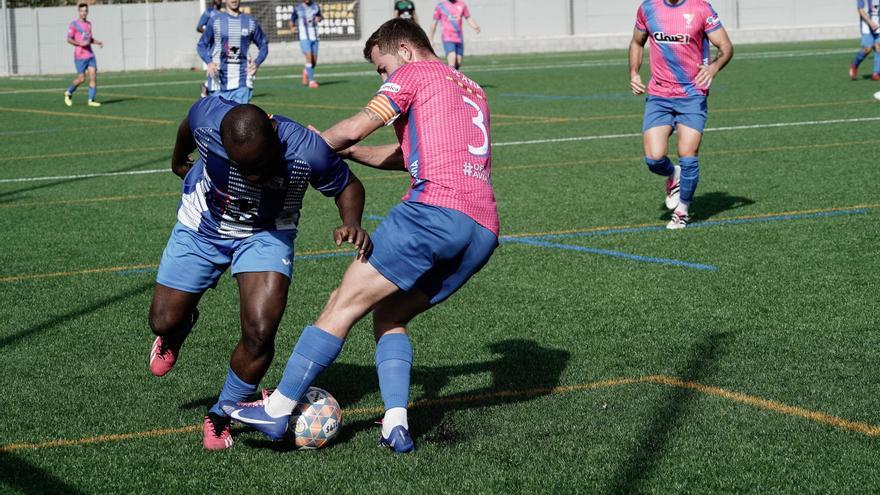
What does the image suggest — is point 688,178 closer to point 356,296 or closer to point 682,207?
point 682,207

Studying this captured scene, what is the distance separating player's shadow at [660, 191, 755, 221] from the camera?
11.4m

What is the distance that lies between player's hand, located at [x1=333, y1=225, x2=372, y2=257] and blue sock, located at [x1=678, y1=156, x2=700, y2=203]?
6.18 metres

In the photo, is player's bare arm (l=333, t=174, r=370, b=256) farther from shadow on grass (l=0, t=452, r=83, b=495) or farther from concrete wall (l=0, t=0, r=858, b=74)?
concrete wall (l=0, t=0, r=858, b=74)

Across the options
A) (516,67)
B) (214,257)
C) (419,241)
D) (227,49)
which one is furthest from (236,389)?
(516,67)

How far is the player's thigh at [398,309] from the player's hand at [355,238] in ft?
1.04

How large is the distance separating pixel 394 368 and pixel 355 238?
65 centimetres

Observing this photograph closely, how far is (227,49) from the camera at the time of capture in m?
18.0

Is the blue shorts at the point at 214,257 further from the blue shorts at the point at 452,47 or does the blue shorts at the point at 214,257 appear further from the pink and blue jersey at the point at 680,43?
the blue shorts at the point at 452,47

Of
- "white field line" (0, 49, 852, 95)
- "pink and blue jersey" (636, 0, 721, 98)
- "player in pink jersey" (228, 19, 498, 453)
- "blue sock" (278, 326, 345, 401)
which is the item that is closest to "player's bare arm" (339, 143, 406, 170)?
"player in pink jersey" (228, 19, 498, 453)

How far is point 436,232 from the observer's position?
502cm

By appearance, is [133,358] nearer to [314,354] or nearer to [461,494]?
[314,354]

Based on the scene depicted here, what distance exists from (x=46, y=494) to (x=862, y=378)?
154 inches

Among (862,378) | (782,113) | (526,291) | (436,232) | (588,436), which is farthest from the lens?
(782,113)

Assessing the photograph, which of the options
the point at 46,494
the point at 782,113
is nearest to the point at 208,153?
the point at 46,494
